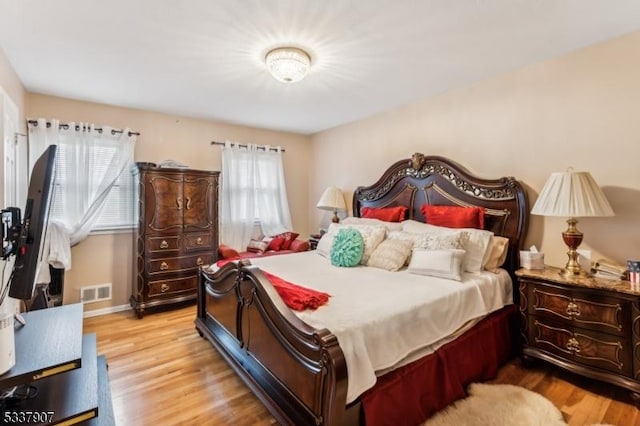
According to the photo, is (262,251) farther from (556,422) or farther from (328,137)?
(556,422)

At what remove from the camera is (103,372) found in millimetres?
2193

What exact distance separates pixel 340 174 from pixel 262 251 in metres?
1.64

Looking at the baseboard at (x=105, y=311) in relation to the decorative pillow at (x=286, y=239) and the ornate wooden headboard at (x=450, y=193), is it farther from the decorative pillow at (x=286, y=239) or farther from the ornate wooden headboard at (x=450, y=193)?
the ornate wooden headboard at (x=450, y=193)

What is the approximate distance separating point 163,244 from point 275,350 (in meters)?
2.32

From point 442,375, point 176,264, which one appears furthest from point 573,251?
point 176,264

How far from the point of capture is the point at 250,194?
4.51 metres

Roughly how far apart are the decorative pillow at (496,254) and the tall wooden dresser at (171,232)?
2.80 m

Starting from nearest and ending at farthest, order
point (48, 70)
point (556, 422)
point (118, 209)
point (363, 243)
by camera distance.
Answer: point (556, 422) < point (48, 70) < point (363, 243) < point (118, 209)

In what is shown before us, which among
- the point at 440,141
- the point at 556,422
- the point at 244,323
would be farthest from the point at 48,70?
the point at 556,422

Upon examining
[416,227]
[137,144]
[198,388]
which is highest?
[137,144]

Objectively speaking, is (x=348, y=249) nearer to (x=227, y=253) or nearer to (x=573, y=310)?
(x=573, y=310)

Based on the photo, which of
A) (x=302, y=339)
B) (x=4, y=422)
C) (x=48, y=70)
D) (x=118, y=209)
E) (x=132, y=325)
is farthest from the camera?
(x=118, y=209)

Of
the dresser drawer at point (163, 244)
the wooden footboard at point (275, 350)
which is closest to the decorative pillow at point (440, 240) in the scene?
the wooden footboard at point (275, 350)

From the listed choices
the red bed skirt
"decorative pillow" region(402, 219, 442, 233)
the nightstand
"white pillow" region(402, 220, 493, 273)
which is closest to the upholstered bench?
"decorative pillow" region(402, 219, 442, 233)
